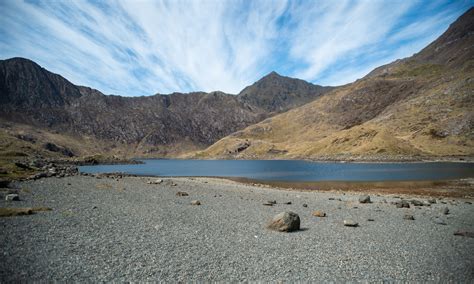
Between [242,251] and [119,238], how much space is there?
25.3ft

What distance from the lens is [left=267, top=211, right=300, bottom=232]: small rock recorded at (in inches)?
816

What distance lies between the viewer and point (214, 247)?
54.0 feet

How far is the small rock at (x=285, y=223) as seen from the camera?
2073 centimetres

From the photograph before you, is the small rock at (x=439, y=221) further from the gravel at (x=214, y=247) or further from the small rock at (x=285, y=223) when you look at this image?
the small rock at (x=285, y=223)

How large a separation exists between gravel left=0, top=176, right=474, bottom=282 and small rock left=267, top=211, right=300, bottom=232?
0.59 metres

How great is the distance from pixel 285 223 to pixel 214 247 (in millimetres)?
6764

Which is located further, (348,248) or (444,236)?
(444,236)

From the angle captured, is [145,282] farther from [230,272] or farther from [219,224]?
[219,224]

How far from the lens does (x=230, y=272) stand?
13.0 metres

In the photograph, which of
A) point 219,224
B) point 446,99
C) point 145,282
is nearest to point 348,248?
point 219,224

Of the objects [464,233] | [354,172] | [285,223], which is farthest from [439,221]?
[354,172]

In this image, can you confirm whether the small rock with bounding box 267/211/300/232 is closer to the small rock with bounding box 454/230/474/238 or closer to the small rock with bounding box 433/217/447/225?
the small rock with bounding box 454/230/474/238

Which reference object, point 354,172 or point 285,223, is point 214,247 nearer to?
point 285,223

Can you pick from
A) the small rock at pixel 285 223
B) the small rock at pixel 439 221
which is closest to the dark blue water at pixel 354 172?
the small rock at pixel 439 221
